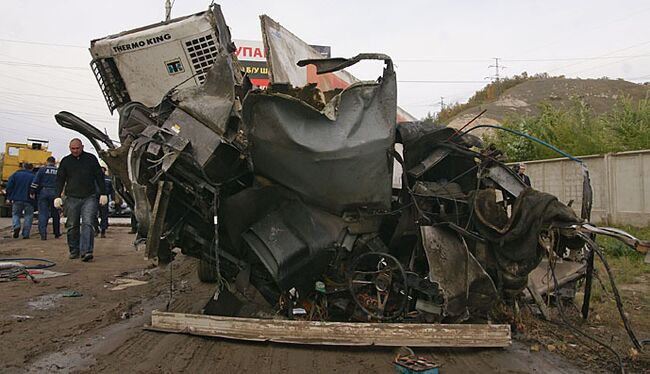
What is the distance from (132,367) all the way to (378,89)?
263 centimetres

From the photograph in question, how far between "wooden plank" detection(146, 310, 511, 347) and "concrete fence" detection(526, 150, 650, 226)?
918 centimetres

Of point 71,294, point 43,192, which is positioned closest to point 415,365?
point 71,294

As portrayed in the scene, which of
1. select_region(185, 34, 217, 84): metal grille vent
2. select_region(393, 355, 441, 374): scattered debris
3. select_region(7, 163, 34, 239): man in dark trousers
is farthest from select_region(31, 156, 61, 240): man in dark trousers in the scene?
select_region(393, 355, 441, 374): scattered debris

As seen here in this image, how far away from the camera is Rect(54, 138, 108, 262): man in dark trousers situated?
7227 millimetres

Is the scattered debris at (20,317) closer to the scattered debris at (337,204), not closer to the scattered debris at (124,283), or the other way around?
the scattered debris at (337,204)

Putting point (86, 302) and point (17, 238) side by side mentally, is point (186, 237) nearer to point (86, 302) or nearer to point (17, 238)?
point (86, 302)

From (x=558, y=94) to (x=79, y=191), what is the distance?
46412mm

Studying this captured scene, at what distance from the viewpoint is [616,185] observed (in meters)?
12.3

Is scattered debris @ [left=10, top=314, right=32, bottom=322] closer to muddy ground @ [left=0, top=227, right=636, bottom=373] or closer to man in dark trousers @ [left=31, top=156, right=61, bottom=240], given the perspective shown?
muddy ground @ [left=0, top=227, right=636, bottom=373]

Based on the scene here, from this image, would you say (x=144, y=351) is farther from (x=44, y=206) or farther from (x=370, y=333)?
(x=44, y=206)

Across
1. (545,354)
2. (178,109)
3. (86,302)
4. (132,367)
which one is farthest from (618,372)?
(86,302)

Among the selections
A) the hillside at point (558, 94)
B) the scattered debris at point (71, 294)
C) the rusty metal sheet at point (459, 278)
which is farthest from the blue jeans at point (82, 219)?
the hillside at point (558, 94)

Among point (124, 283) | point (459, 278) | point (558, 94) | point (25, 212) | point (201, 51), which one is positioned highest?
point (558, 94)

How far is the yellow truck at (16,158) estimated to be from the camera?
19.5 m
